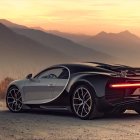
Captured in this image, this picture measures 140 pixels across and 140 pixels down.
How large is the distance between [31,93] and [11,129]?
353cm

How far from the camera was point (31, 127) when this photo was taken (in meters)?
11.3

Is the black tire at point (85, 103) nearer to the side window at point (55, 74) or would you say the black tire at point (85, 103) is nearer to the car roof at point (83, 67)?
the car roof at point (83, 67)

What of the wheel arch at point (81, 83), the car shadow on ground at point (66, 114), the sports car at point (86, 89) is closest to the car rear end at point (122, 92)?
the sports car at point (86, 89)

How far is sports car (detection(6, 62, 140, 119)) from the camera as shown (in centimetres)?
1255

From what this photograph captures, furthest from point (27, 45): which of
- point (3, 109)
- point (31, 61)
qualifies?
point (3, 109)

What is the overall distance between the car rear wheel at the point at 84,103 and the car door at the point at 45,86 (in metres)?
0.59

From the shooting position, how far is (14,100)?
14.9 m

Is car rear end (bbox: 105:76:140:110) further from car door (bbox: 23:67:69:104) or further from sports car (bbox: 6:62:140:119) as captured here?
car door (bbox: 23:67:69:104)

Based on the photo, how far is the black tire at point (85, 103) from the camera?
12.6 m

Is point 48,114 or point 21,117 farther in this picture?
point 48,114

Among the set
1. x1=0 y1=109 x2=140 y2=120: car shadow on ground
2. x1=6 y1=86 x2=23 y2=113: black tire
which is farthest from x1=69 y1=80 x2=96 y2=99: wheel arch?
x1=6 y1=86 x2=23 y2=113: black tire

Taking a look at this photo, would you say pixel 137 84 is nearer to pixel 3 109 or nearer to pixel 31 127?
pixel 31 127

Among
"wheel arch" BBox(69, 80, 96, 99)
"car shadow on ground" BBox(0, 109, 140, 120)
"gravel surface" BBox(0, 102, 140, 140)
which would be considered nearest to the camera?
"gravel surface" BBox(0, 102, 140, 140)

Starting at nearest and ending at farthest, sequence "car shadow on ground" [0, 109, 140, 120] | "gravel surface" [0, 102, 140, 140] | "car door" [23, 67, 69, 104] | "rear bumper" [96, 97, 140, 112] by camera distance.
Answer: "gravel surface" [0, 102, 140, 140]
"rear bumper" [96, 97, 140, 112]
"car shadow on ground" [0, 109, 140, 120]
"car door" [23, 67, 69, 104]
